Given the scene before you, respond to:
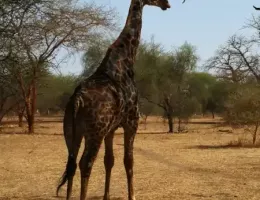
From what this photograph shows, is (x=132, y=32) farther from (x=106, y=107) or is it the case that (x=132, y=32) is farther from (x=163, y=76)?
(x=163, y=76)

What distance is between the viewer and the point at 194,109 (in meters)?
33.9

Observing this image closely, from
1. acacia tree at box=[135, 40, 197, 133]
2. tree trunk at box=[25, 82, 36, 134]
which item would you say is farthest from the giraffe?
acacia tree at box=[135, 40, 197, 133]

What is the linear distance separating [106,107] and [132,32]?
1827 mm

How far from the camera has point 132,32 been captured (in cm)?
773

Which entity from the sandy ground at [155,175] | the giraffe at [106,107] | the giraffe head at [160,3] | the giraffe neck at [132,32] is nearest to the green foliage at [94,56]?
the sandy ground at [155,175]

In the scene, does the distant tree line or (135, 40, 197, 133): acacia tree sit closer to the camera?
the distant tree line

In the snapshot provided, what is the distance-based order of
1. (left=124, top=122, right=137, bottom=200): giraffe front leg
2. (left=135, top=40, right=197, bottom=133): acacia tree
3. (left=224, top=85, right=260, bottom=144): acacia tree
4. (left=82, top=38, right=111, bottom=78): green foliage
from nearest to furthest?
(left=124, top=122, right=137, bottom=200): giraffe front leg → (left=224, top=85, right=260, bottom=144): acacia tree → (left=82, top=38, right=111, bottom=78): green foliage → (left=135, top=40, right=197, bottom=133): acacia tree

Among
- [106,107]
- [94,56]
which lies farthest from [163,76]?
[106,107]

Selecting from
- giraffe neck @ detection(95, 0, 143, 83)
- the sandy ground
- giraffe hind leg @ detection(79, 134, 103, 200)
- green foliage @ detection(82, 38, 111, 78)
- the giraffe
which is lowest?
the sandy ground

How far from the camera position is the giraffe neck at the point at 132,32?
755 centimetres

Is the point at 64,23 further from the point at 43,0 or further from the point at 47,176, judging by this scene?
the point at 47,176

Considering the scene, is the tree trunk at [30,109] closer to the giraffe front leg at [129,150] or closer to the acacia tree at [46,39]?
the acacia tree at [46,39]

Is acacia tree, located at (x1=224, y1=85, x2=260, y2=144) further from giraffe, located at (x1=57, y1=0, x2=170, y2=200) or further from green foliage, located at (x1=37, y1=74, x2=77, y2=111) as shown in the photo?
green foliage, located at (x1=37, y1=74, x2=77, y2=111)

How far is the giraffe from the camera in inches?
244
